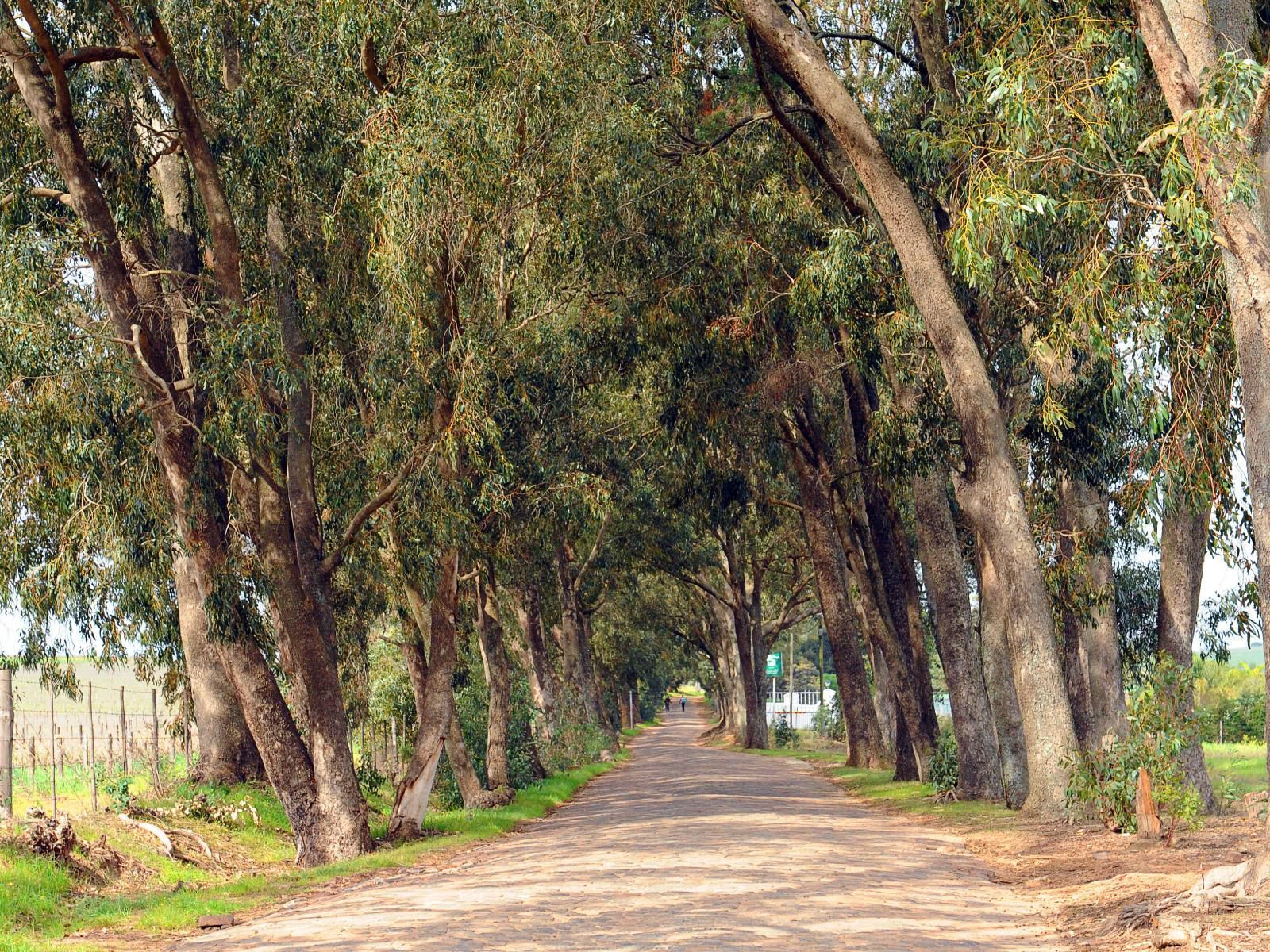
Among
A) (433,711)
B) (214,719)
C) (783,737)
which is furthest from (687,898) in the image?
(783,737)

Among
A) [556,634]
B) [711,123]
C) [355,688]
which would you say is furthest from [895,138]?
[556,634]

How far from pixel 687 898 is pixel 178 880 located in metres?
6.82

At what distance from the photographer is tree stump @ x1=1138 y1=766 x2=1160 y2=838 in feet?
42.7

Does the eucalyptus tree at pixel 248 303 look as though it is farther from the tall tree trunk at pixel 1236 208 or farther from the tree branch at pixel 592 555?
the tree branch at pixel 592 555

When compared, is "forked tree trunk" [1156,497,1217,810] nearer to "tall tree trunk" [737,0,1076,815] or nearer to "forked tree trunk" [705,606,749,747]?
"tall tree trunk" [737,0,1076,815]

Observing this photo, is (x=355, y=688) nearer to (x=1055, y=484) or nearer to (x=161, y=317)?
(x=161, y=317)

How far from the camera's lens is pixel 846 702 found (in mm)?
31859

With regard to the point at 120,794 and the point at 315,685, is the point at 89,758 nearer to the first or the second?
the point at 120,794

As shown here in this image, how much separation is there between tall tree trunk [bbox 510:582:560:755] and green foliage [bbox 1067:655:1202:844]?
2055 centimetres

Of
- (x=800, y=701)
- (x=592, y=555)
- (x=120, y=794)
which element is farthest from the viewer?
(x=800, y=701)

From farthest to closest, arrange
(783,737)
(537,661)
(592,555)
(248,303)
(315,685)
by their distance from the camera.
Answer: (783,737)
(592,555)
(537,661)
(248,303)
(315,685)

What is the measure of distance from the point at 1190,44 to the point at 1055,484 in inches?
379

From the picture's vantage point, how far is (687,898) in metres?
10.8

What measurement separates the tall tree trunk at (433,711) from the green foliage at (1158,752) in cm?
879
